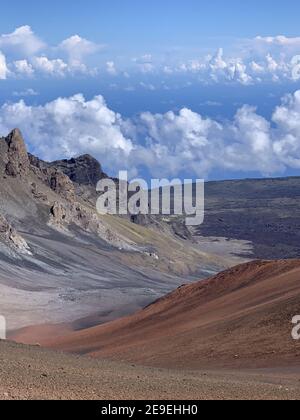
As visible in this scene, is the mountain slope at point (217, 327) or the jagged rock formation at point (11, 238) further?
the jagged rock formation at point (11, 238)

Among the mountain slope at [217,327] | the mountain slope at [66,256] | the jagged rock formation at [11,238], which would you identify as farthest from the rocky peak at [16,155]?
the mountain slope at [217,327]

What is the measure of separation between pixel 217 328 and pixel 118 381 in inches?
514

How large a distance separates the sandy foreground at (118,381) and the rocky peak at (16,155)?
79963mm

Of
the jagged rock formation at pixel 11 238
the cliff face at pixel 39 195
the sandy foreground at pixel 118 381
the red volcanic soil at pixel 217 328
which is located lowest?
the sandy foreground at pixel 118 381

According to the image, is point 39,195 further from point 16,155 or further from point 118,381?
point 118,381

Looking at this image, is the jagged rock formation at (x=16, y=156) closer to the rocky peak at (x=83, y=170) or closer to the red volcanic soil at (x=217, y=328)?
the rocky peak at (x=83, y=170)

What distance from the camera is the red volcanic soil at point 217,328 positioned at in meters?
26.9

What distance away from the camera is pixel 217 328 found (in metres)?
30.8

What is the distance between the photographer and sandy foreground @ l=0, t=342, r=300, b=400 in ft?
53.0

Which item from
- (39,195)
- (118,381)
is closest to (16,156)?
(39,195)

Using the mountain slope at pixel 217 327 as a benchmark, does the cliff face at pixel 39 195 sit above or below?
above

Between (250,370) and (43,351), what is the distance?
619 cm
